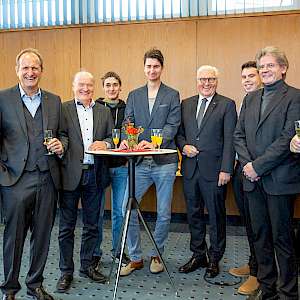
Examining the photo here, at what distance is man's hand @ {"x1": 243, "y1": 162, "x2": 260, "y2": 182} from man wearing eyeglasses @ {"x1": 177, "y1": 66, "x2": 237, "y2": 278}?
0.53 metres

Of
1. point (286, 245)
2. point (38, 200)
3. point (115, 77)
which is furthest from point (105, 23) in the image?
point (286, 245)

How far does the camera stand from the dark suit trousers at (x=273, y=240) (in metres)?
2.62

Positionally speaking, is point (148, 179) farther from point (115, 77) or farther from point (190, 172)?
point (115, 77)

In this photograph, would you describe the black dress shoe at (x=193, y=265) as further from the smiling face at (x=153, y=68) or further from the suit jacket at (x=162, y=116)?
the smiling face at (x=153, y=68)

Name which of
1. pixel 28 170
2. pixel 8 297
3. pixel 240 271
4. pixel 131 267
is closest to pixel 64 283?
pixel 8 297

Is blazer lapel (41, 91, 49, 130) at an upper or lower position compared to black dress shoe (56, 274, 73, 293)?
upper

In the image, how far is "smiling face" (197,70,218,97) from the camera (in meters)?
3.36

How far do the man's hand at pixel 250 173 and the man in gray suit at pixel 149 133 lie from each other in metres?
0.81

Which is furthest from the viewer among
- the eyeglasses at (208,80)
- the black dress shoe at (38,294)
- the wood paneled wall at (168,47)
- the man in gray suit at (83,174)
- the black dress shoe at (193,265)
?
the wood paneled wall at (168,47)

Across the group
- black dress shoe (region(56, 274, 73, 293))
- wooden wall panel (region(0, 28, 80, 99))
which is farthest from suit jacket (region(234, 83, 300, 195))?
wooden wall panel (region(0, 28, 80, 99))

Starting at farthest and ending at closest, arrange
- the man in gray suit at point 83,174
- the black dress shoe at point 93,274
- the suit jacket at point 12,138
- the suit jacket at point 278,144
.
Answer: the black dress shoe at point 93,274 < the man in gray suit at point 83,174 < the suit jacket at point 12,138 < the suit jacket at point 278,144

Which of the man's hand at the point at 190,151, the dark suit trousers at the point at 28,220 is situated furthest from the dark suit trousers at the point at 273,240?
the dark suit trousers at the point at 28,220

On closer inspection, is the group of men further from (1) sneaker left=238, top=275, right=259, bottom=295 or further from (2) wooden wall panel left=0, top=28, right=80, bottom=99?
(2) wooden wall panel left=0, top=28, right=80, bottom=99

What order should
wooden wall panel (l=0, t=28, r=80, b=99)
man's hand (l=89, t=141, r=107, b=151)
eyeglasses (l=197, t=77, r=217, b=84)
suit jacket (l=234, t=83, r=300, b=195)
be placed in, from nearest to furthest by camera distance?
suit jacket (l=234, t=83, r=300, b=195) < man's hand (l=89, t=141, r=107, b=151) < eyeglasses (l=197, t=77, r=217, b=84) < wooden wall panel (l=0, t=28, r=80, b=99)
